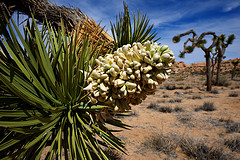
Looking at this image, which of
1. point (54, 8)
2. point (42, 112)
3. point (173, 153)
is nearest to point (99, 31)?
point (42, 112)

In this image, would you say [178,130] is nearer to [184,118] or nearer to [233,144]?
[184,118]

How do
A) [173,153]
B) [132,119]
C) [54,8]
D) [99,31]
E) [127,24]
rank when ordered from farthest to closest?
[132,119], [173,153], [54,8], [99,31], [127,24]

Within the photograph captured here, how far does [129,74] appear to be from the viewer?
937 mm

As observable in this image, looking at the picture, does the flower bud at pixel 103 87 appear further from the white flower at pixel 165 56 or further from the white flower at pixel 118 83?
the white flower at pixel 165 56

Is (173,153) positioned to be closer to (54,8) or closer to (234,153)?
(234,153)

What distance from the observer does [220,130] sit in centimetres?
495

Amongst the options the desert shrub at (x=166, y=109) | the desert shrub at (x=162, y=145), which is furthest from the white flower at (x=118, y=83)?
the desert shrub at (x=166, y=109)

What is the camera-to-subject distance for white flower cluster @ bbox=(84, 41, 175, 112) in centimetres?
90

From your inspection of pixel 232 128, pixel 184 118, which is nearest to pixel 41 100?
pixel 232 128

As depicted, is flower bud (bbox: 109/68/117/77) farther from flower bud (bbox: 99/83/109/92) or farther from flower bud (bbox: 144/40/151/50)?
flower bud (bbox: 144/40/151/50)

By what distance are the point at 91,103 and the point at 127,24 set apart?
98cm

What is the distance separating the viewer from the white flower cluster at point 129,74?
90 cm

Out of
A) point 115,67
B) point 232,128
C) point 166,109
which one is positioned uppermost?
point 115,67

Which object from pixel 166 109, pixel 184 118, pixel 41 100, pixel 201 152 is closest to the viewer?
pixel 41 100
